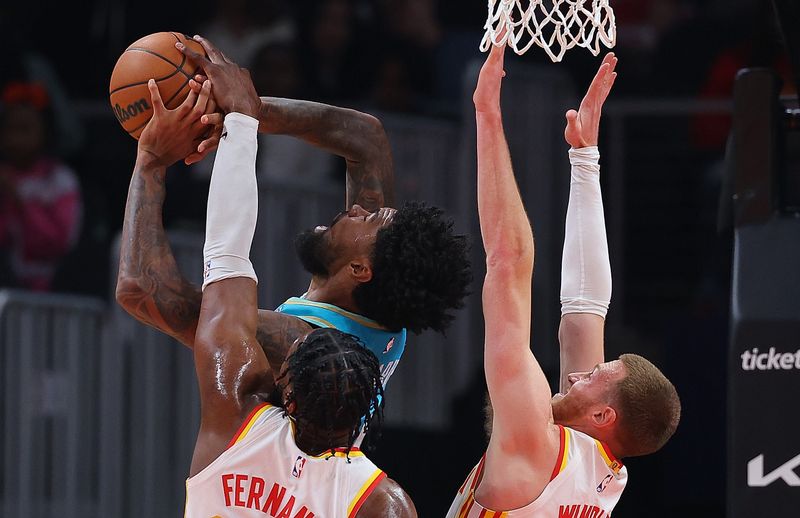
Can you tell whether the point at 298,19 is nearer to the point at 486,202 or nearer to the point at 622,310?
the point at 622,310

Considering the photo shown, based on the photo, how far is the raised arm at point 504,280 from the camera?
3.39m

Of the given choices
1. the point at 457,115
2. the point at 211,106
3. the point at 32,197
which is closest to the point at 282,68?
the point at 457,115

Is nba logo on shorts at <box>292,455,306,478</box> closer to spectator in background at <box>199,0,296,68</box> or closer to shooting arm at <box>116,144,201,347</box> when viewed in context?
shooting arm at <box>116,144,201,347</box>

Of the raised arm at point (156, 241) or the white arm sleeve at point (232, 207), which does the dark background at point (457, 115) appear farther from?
the white arm sleeve at point (232, 207)

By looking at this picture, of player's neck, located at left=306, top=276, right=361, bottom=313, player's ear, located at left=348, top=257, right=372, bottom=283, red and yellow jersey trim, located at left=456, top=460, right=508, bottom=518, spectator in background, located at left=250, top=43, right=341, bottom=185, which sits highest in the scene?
spectator in background, located at left=250, top=43, right=341, bottom=185

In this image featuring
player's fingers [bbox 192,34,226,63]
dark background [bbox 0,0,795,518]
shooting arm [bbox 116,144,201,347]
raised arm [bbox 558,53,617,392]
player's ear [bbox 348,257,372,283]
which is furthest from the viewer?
dark background [bbox 0,0,795,518]

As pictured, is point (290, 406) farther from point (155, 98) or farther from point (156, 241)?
point (155, 98)

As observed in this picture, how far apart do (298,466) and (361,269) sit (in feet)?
2.17

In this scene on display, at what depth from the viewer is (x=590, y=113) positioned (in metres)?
3.97

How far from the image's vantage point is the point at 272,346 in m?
3.69

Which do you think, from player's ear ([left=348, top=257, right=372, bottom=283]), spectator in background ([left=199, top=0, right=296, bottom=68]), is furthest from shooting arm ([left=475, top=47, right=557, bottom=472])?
spectator in background ([left=199, top=0, right=296, bottom=68])

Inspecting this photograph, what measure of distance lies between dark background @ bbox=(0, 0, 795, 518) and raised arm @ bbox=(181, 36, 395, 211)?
2473 millimetres

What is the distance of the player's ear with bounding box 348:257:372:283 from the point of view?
12.4ft

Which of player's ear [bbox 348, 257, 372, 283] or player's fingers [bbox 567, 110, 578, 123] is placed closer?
player's ear [bbox 348, 257, 372, 283]
